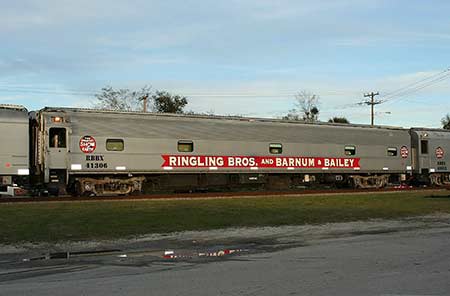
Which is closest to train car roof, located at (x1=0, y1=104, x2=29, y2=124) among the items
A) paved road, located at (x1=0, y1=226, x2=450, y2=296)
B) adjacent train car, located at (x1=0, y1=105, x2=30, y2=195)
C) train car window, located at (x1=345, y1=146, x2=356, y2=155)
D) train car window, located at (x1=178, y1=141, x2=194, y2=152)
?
adjacent train car, located at (x1=0, y1=105, x2=30, y2=195)

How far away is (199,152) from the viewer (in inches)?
1037

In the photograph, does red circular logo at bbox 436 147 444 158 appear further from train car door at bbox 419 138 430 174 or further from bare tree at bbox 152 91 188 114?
bare tree at bbox 152 91 188 114

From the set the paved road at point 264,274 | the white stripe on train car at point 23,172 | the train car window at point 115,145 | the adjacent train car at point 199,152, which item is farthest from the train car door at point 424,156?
the paved road at point 264,274

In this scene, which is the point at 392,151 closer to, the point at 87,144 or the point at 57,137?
the point at 87,144

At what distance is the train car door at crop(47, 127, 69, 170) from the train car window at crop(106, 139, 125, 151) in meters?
1.83

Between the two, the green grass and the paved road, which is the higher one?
the green grass

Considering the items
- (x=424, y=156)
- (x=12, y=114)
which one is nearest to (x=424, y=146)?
(x=424, y=156)

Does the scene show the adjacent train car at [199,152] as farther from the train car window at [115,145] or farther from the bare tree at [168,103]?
the bare tree at [168,103]

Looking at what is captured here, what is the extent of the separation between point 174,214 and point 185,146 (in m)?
9.69

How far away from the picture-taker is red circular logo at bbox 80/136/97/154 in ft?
76.9

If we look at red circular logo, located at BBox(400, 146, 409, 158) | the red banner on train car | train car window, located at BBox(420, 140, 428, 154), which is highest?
train car window, located at BBox(420, 140, 428, 154)

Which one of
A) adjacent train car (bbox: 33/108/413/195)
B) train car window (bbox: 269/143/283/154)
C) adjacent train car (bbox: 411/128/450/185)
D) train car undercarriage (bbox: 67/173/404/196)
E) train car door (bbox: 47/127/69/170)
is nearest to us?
train car door (bbox: 47/127/69/170)

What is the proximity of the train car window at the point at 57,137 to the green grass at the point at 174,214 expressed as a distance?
3718 mm

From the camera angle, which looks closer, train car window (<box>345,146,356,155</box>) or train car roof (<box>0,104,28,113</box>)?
train car roof (<box>0,104,28,113</box>)
